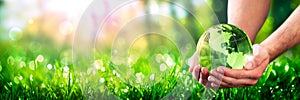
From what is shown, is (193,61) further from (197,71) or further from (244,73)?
(244,73)

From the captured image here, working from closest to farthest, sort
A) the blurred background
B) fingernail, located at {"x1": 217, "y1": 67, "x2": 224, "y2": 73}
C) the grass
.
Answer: fingernail, located at {"x1": 217, "y1": 67, "x2": 224, "y2": 73} < the grass < the blurred background

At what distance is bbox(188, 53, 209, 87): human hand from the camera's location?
6.29ft

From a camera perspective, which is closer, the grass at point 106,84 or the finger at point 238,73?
the finger at point 238,73

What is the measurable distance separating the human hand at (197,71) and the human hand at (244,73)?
0.02 m

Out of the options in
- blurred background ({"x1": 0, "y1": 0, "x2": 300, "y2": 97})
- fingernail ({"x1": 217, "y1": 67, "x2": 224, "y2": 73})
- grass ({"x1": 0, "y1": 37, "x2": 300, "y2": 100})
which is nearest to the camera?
fingernail ({"x1": 217, "y1": 67, "x2": 224, "y2": 73})

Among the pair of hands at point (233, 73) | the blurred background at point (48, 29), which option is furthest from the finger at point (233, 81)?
the blurred background at point (48, 29)

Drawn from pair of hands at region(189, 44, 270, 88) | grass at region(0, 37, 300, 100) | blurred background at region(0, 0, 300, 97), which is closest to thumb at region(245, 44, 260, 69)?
pair of hands at region(189, 44, 270, 88)

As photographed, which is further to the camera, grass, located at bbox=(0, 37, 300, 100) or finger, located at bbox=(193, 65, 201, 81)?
grass, located at bbox=(0, 37, 300, 100)

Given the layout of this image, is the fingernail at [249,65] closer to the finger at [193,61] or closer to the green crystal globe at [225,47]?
the green crystal globe at [225,47]

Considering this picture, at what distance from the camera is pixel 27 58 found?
2.96 meters

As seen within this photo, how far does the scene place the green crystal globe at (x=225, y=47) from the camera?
194 cm

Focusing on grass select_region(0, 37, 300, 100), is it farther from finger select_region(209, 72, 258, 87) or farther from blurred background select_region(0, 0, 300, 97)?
finger select_region(209, 72, 258, 87)

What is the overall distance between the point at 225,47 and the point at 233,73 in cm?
9

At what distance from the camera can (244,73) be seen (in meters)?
1.95
